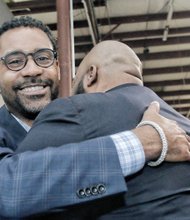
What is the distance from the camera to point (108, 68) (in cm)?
127

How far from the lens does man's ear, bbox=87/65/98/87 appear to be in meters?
1.28

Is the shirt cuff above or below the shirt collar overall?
above

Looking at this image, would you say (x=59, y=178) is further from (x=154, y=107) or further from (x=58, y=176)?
(x=154, y=107)

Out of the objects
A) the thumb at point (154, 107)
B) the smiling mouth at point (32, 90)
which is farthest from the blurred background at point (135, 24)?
the thumb at point (154, 107)

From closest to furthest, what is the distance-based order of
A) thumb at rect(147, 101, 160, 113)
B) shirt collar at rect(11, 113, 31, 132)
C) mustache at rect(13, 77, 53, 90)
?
1. thumb at rect(147, 101, 160, 113)
2. shirt collar at rect(11, 113, 31, 132)
3. mustache at rect(13, 77, 53, 90)

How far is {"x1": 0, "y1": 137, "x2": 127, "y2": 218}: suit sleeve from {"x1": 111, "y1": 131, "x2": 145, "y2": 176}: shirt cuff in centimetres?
2

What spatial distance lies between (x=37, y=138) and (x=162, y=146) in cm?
33

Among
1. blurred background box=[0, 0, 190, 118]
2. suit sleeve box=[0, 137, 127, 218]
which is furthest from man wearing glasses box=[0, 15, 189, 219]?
blurred background box=[0, 0, 190, 118]

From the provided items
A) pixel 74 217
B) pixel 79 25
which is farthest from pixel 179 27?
pixel 74 217

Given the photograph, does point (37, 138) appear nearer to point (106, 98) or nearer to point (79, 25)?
point (106, 98)

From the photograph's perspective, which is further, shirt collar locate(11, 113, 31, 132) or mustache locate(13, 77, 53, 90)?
mustache locate(13, 77, 53, 90)

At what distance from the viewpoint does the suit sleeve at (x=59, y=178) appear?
947 millimetres

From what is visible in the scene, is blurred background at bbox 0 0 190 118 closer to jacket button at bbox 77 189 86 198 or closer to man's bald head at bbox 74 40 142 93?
man's bald head at bbox 74 40 142 93

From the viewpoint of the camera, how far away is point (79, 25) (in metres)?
6.02
